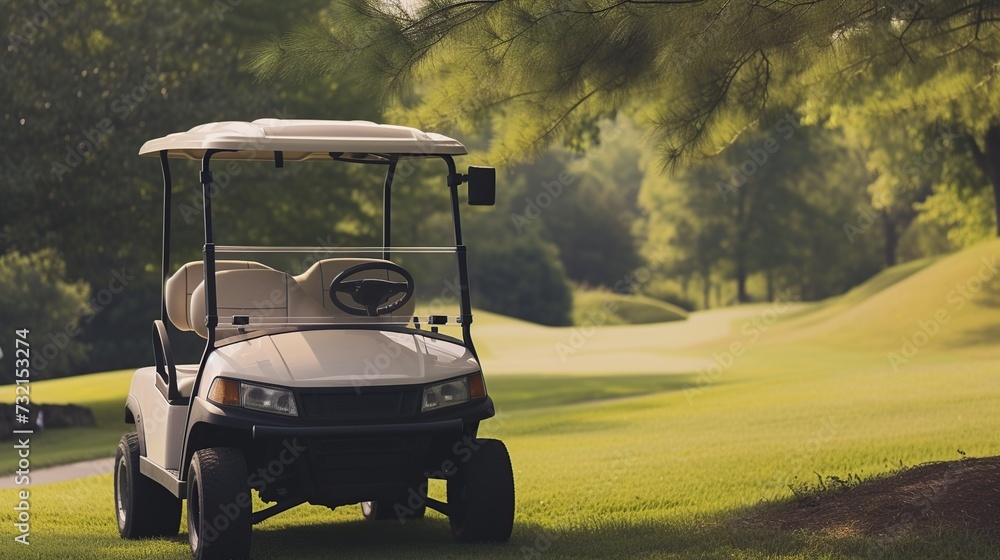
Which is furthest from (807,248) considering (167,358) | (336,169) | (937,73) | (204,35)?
(167,358)

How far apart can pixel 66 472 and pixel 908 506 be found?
1001cm

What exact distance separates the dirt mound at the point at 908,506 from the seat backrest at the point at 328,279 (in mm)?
2374

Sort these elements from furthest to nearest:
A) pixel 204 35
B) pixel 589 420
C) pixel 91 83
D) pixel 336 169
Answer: pixel 336 169
pixel 204 35
pixel 91 83
pixel 589 420

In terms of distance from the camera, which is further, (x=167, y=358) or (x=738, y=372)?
(x=738, y=372)

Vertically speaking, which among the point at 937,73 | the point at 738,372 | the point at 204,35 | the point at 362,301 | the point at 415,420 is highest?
the point at 204,35

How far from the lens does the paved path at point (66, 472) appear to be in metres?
12.8

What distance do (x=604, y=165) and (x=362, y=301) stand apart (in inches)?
3294

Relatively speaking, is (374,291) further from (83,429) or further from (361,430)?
(83,429)

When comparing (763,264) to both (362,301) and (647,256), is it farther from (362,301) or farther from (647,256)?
(362,301)

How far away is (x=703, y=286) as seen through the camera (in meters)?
69.5

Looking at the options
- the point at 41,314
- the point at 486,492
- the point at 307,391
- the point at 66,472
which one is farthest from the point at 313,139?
the point at 41,314

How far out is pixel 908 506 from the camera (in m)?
6.59

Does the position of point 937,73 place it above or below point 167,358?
above

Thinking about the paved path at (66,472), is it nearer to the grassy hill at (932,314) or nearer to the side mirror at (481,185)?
the side mirror at (481,185)
